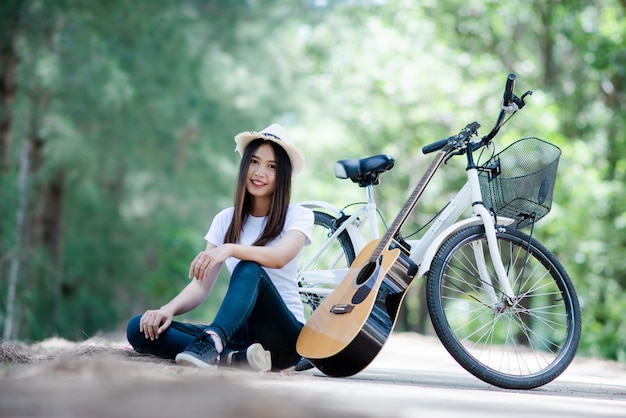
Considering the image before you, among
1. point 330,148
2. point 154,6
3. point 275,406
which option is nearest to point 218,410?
point 275,406

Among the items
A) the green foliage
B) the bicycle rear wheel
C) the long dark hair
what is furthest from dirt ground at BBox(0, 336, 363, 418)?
the green foliage

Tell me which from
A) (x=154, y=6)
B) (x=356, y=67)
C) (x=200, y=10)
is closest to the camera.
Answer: (x=154, y=6)

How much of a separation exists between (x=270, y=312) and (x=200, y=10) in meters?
9.84

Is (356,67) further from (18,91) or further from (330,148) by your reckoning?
(18,91)

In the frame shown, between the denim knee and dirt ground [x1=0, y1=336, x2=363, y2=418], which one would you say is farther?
the denim knee

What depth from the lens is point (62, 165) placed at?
37.4 ft

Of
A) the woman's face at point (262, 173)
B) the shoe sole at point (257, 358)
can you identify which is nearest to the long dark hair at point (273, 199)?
the woman's face at point (262, 173)

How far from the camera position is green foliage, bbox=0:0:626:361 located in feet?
33.8

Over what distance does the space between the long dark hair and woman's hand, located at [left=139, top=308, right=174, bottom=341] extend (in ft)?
1.55

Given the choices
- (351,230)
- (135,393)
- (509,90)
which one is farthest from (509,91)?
(135,393)

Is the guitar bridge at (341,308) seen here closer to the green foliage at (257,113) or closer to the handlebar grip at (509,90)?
the handlebar grip at (509,90)

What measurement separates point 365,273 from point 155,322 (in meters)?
0.96

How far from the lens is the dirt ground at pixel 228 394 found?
2141 millimetres

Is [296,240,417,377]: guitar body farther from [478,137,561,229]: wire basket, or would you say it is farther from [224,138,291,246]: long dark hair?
[478,137,561,229]: wire basket
